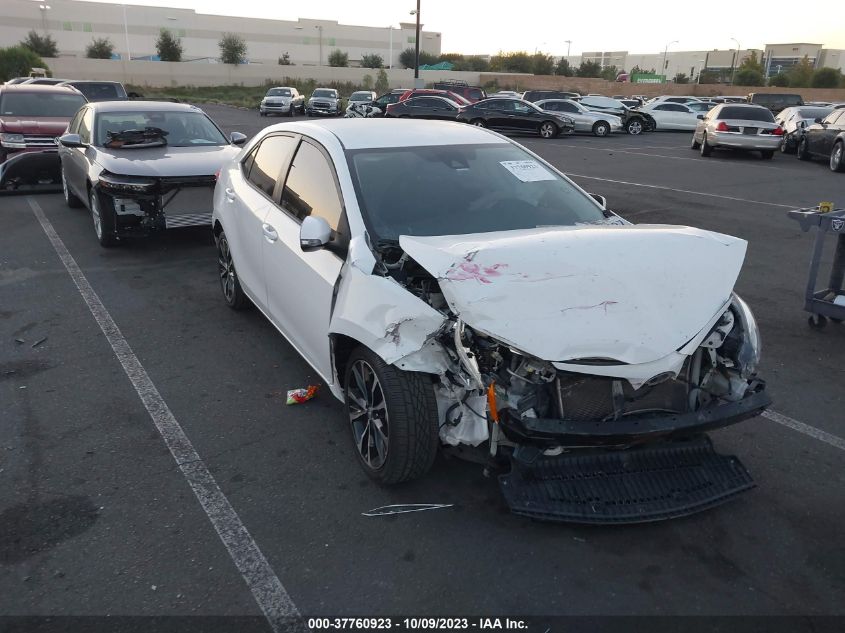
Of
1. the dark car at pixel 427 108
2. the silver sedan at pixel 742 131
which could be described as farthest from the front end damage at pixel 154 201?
the dark car at pixel 427 108

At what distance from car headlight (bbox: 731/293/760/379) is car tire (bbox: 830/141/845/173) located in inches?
642

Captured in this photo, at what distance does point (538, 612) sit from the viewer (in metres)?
2.71

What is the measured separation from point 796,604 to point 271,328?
13.9ft

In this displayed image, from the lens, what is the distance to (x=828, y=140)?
17422 mm

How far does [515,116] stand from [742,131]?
898 cm

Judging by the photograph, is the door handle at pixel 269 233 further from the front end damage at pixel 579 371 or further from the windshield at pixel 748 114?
the windshield at pixel 748 114

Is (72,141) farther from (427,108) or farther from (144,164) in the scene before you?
(427,108)

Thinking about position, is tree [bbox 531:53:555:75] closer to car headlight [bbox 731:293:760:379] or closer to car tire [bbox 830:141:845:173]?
car tire [bbox 830:141:845:173]

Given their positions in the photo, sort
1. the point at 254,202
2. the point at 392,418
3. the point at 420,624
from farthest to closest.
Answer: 1. the point at 254,202
2. the point at 392,418
3. the point at 420,624

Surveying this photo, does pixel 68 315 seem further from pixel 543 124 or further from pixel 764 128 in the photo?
pixel 543 124

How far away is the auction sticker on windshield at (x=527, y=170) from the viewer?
451 cm

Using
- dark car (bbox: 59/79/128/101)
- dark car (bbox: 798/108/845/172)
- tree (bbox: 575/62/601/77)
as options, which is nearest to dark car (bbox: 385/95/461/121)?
dark car (bbox: 59/79/128/101)

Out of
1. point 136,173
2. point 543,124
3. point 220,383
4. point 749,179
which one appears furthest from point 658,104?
point 220,383

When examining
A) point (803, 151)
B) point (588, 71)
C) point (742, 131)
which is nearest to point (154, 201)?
point (742, 131)
